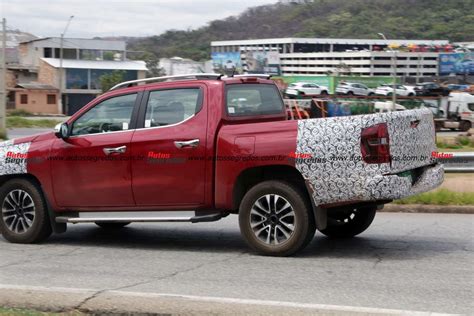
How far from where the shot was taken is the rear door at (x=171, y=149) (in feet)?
25.9

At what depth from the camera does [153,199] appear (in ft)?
26.8

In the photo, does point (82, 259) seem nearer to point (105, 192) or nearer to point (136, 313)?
point (105, 192)

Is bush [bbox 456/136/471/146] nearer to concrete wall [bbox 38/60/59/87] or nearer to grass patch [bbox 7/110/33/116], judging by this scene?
grass patch [bbox 7/110/33/116]

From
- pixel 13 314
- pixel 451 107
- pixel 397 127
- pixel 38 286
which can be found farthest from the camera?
pixel 451 107

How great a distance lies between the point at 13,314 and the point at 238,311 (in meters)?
1.63

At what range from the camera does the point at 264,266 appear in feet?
23.9

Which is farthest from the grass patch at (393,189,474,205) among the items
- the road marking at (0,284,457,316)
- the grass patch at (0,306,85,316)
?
the grass patch at (0,306,85,316)

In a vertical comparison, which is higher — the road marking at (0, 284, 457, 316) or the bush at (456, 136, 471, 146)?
the road marking at (0, 284, 457, 316)

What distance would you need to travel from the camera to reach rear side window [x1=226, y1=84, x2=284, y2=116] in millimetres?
8172

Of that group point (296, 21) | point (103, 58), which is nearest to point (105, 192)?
point (103, 58)

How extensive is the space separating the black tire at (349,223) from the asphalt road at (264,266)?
0.54ft

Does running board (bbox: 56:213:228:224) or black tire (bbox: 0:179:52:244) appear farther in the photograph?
black tire (bbox: 0:179:52:244)

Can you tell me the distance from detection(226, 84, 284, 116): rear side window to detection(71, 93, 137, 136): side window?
46.6 inches

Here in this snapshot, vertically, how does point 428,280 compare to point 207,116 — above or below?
below
